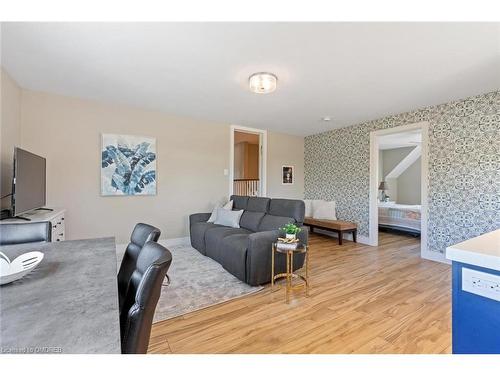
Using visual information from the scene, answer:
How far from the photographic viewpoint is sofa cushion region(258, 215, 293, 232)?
10.8 feet

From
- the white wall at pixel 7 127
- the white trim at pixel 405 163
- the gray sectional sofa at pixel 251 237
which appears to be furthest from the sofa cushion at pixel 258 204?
the white trim at pixel 405 163

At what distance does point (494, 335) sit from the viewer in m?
0.86

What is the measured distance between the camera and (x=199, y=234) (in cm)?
378

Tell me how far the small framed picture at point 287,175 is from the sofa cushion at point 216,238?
251cm

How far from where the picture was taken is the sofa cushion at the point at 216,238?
3.23 m

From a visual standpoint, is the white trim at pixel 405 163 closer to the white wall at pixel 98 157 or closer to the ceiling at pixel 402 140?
the ceiling at pixel 402 140

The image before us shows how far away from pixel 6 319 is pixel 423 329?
254 cm

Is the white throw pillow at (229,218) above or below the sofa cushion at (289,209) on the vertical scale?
below

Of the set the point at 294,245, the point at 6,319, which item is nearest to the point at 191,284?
the point at 294,245

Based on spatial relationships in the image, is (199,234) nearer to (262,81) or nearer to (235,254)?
(235,254)

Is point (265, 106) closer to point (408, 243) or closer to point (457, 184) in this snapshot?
point (457, 184)

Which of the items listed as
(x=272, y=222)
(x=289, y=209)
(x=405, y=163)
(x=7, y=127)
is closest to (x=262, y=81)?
(x=289, y=209)

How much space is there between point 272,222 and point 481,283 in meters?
2.60

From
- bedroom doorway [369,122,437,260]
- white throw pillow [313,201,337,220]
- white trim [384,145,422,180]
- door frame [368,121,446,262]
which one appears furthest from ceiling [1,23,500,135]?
white trim [384,145,422,180]
